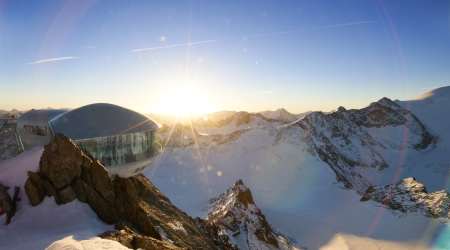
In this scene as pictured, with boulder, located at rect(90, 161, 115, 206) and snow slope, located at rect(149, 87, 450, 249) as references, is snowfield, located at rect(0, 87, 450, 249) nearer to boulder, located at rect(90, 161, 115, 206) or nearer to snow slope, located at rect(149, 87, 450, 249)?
snow slope, located at rect(149, 87, 450, 249)

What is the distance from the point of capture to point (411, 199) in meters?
43.0

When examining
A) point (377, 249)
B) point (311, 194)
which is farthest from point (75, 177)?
point (311, 194)

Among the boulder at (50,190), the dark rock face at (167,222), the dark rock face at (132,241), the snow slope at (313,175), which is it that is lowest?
the snow slope at (313,175)

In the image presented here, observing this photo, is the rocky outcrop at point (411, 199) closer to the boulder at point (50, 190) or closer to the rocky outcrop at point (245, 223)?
the rocky outcrop at point (245, 223)

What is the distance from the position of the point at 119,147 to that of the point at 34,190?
4.77m

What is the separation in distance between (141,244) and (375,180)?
295ft

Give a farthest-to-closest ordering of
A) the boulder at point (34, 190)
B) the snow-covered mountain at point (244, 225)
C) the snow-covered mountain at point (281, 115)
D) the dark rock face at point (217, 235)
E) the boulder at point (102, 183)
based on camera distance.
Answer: the snow-covered mountain at point (281, 115), the snow-covered mountain at point (244, 225), the dark rock face at point (217, 235), the boulder at point (102, 183), the boulder at point (34, 190)

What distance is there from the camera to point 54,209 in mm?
11078

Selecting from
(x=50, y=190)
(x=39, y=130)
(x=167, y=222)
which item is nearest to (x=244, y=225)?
(x=167, y=222)

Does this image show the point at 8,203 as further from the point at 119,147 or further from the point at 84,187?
the point at 119,147

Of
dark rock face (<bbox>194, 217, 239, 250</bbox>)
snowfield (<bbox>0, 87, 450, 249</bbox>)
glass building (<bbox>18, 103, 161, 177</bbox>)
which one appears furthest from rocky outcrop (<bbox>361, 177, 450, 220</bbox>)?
glass building (<bbox>18, 103, 161, 177</bbox>)

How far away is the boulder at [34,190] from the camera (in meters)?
11.4

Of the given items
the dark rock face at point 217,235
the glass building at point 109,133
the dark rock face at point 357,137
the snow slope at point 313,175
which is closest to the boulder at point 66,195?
the glass building at point 109,133

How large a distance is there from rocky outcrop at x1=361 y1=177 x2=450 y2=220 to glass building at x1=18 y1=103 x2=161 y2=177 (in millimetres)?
45583
